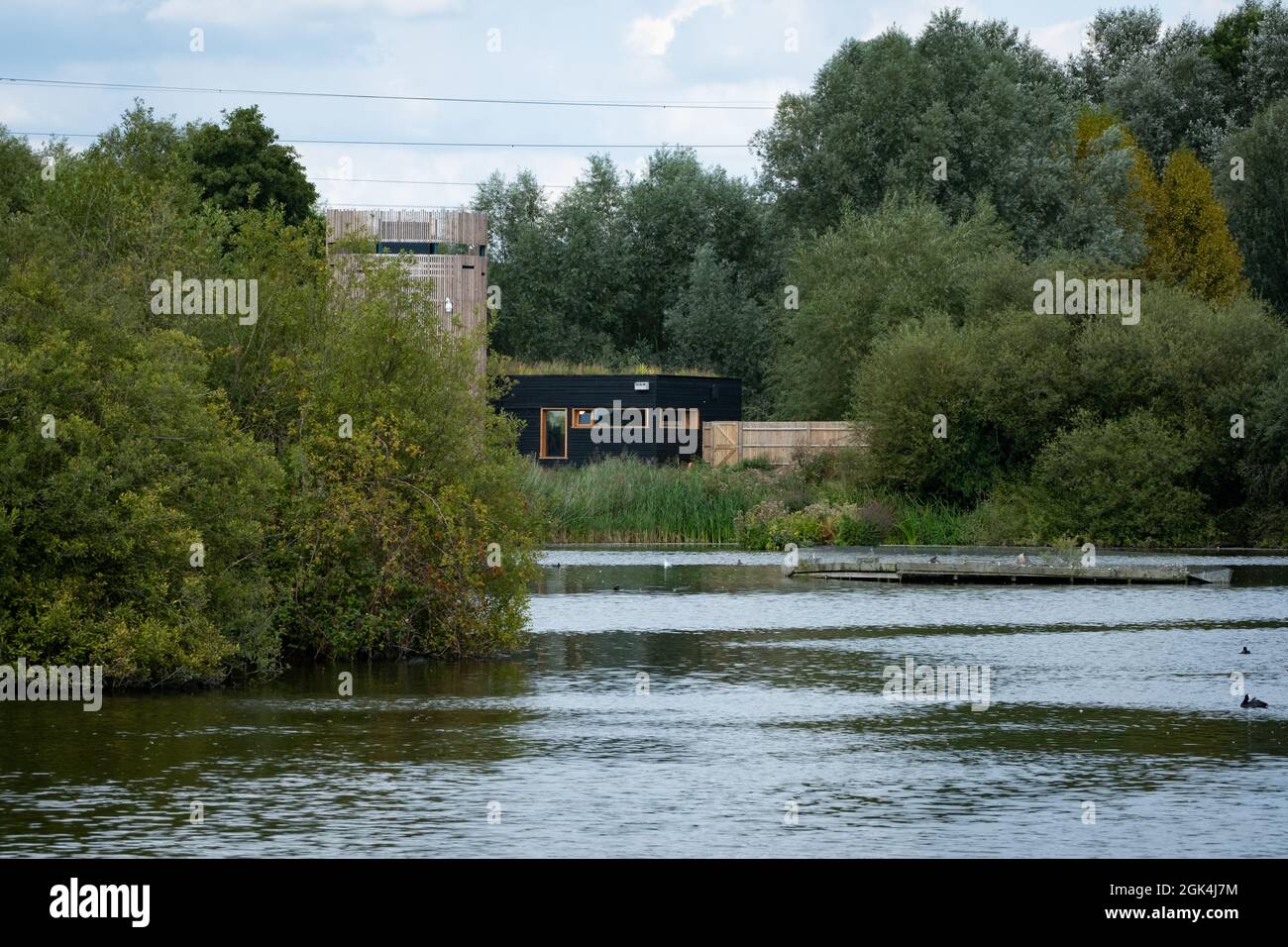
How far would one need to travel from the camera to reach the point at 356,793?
1574cm

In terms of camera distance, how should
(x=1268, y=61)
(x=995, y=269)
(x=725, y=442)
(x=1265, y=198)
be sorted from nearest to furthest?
(x=995, y=269), (x=725, y=442), (x=1265, y=198), (x=1268, y=61)

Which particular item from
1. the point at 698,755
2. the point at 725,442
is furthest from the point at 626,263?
the point at 698,755

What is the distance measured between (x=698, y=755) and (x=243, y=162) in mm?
52444

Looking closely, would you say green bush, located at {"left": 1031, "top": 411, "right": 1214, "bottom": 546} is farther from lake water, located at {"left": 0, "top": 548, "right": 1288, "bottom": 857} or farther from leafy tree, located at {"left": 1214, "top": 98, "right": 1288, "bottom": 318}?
leafy tree, located at {"left": 1214, "top": 98, "right": 1288, "bottom": 318}

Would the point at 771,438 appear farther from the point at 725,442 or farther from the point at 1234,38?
the point at 1234,38

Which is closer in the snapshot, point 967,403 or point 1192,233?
point 967,403

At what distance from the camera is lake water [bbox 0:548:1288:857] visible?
14133 millimetres

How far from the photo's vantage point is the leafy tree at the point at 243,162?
6456 cm

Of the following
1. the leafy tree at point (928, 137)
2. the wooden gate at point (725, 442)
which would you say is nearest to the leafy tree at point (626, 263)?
the leafy tree at point (928, 137)

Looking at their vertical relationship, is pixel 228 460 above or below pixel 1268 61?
below

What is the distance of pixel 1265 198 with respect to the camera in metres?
79.3

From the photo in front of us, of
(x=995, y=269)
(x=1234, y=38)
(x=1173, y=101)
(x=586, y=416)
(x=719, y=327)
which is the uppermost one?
(x=1234, y=38)
